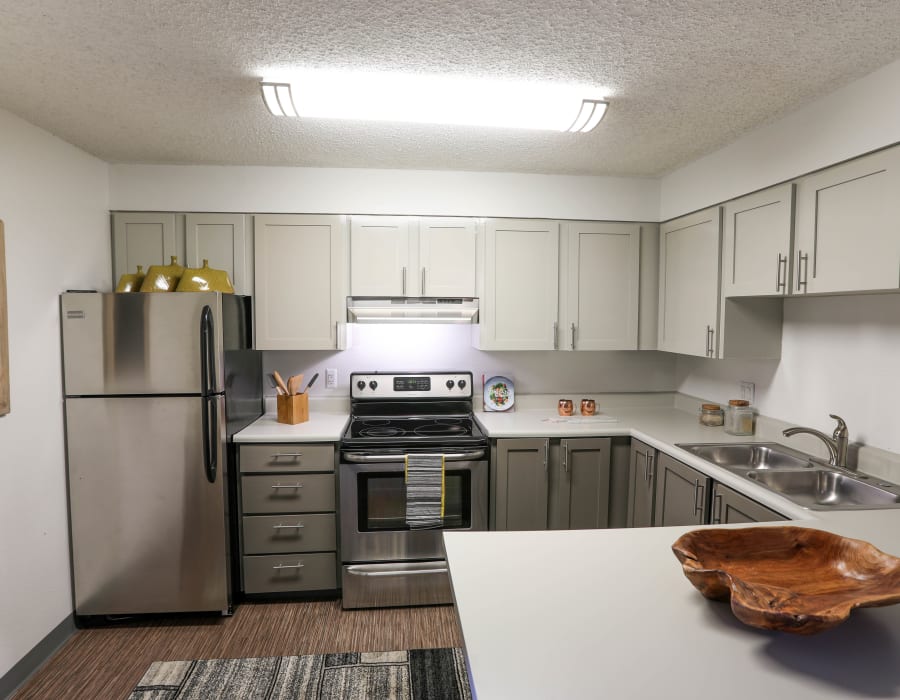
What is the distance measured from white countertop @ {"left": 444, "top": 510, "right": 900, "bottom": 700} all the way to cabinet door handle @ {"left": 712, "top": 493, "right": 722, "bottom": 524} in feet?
3.14

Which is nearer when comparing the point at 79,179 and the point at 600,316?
the point at 79,179

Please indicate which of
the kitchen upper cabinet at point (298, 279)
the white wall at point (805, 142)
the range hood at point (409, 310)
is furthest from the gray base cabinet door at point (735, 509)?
the kitchen upper cabinet at point (298, 279)

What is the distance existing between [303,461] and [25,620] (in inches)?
50.9

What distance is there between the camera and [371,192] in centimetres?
317

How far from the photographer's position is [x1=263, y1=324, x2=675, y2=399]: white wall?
11.7 feet

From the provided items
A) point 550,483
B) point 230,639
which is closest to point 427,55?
point 550,483

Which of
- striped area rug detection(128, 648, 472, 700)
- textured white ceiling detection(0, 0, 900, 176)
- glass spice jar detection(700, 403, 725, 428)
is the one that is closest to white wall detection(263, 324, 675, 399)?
glass spice jar detection(700, 403, 725, 428)

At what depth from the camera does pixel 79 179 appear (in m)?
2.77

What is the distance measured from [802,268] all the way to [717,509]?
1.02m

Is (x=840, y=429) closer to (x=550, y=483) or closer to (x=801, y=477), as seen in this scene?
(x=801, y=477)

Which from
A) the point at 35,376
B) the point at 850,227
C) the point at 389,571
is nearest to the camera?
the point at 850,227

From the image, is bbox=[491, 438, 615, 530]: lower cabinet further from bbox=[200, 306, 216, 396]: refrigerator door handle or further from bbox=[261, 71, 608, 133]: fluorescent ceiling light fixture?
bbox=[261, 71, 608, 133]: fluorescent ceiling light fixture

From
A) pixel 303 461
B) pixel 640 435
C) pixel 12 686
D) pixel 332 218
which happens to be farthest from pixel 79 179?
pixel 640 435

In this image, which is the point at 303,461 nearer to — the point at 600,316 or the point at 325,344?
the point at 325,344
